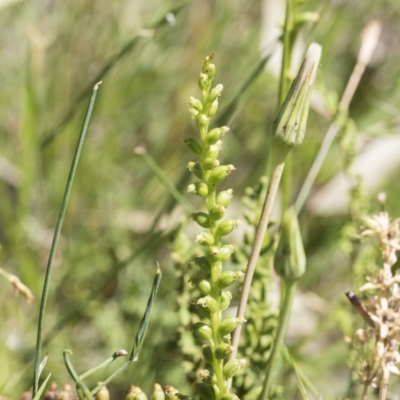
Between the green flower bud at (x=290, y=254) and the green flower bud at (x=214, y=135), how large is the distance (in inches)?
2.9

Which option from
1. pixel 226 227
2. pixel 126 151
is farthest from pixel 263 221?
pixel 126 151

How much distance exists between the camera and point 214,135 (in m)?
0.49

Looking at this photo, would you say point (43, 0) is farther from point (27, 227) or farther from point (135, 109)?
point (27, 227)

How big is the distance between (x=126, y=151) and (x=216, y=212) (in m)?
1.23

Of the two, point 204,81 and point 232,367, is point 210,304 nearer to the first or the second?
point 232,367

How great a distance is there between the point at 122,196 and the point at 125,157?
16cm

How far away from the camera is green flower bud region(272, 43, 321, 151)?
0.51 m

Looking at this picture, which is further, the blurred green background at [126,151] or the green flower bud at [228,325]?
the blurred green background at [126,151]

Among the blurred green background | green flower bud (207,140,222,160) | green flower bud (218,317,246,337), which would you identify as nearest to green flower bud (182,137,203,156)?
green flower bud (207,140,222,160)

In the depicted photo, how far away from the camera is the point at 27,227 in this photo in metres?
1.37

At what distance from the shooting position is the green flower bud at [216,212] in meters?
0.48

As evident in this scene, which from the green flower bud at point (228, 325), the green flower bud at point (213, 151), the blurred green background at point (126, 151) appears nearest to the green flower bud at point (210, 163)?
the green flower bud at point (213, 151)

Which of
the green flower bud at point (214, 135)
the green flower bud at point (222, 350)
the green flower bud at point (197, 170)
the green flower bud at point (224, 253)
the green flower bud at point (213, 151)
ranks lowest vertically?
the green flower bud at point (222, 350)

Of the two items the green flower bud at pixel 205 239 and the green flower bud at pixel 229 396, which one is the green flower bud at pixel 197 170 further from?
the green flower bud at pixel 229 396
